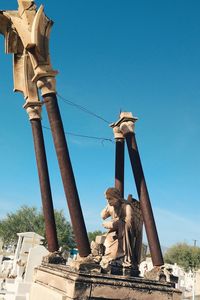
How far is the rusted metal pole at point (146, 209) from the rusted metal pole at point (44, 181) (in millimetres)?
2350

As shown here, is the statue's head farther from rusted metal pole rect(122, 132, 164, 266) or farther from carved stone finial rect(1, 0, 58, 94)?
carved stone finial rect(1, 0, 58, 94)

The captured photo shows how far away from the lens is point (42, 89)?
6824 millimetres

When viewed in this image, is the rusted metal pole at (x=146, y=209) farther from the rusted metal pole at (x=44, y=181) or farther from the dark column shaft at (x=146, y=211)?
the rusted metal pole at (x=44, y=181)

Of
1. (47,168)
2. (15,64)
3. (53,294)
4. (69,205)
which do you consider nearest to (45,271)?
(53,294)

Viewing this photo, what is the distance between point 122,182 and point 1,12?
5770 millimetres

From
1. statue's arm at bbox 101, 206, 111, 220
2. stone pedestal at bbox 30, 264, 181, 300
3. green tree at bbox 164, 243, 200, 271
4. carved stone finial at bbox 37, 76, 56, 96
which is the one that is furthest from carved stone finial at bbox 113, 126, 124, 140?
green tree at bbox 164, 243, 200, 271

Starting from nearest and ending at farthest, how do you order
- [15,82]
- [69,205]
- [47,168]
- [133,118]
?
[69,205] < [133,118] < [47,168] < [15,82]

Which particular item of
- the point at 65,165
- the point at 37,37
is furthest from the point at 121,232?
the point at 37,37

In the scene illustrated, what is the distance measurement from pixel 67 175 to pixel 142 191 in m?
1.74

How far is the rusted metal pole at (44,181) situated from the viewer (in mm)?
7395

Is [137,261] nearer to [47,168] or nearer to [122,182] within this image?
[122,182]

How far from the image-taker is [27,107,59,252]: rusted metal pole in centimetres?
739

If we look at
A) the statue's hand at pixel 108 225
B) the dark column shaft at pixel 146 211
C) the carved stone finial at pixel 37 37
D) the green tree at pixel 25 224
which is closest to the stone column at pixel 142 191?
the dark column shaft at pixel 146 211

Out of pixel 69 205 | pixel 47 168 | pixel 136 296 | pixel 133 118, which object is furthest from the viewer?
pixel 47 168
